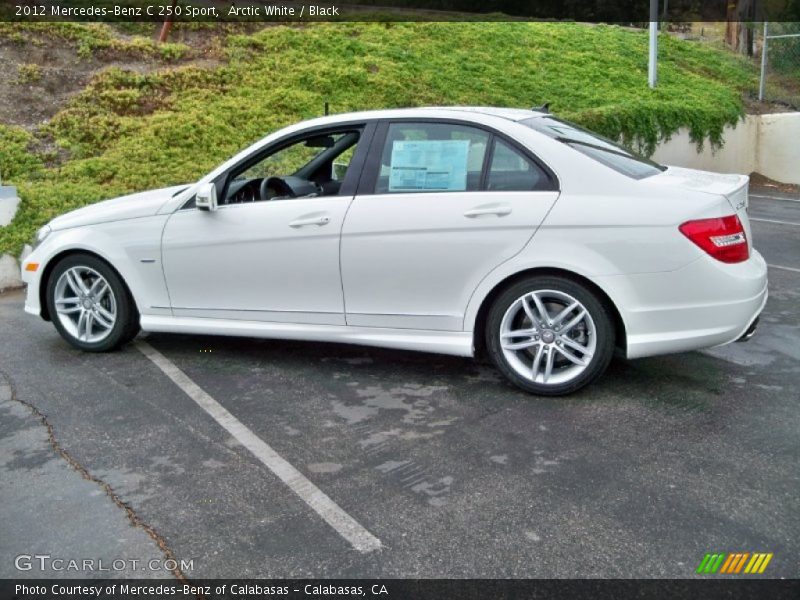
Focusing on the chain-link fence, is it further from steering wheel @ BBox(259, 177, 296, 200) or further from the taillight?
steering wheel @ BBox(259, 177, 296, 200)

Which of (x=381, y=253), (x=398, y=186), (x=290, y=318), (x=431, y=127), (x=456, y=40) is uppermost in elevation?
(x=456, y=40)

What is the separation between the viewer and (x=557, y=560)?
3.22 m

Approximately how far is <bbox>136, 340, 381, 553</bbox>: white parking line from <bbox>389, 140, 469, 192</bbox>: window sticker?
5.48 ft

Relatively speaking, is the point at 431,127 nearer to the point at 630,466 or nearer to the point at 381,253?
the point at 381,253

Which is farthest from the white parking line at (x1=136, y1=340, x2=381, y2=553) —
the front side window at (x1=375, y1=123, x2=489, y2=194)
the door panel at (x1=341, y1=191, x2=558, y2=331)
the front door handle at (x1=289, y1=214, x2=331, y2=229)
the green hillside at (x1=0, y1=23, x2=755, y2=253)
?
the green hillside at (x1=0, y1=23, x2=755, y2=253)

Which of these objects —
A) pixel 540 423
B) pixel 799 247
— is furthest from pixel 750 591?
pixel 799 247

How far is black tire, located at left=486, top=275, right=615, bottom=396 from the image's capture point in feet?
15.5

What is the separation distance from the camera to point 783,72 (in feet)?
59.5

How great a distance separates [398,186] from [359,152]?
0.39 m

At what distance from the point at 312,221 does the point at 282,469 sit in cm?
173

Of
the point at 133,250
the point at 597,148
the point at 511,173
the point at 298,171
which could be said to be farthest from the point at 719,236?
the point at 133,250

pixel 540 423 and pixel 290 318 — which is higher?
pixel 290 318

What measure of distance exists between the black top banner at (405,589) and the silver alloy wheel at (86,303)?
3.01 meters

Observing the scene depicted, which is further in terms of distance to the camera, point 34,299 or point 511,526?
point 34,299
